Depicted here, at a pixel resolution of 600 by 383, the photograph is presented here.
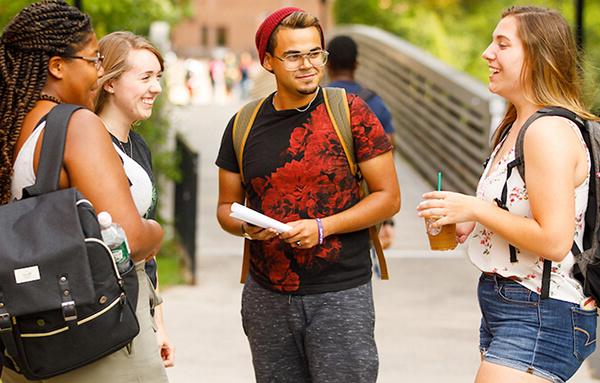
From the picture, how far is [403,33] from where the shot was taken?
2802 cm

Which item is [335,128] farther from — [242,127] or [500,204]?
[500,204]

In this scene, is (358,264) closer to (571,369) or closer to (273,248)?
(273,248)

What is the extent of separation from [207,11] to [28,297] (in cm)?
7791

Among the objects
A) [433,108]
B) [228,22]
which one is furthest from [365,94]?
[228,22]

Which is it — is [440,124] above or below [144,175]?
below

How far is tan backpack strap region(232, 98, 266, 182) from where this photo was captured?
4133 millimetres

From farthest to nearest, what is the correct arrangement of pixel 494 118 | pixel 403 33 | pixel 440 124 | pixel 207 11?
pixel 207 11 → pixel 403 33 → pixel 440 124 → pixel 494 118

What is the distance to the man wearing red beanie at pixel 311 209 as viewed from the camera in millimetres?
3980

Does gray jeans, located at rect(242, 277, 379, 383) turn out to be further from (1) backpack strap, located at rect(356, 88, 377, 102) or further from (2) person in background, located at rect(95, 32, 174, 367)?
(1) backpack strap, located at rect(356, 88, 377, 102)

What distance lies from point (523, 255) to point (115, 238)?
4.27 ft

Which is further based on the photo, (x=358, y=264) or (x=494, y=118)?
(x=494, y=118)

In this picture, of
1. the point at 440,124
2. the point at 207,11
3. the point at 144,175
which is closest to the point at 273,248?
the point at 144,175

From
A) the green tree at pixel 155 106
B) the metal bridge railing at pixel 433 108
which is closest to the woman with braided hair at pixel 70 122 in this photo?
the green tree at pixel 155 106

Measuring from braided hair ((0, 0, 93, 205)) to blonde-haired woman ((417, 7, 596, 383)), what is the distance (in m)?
1.21
